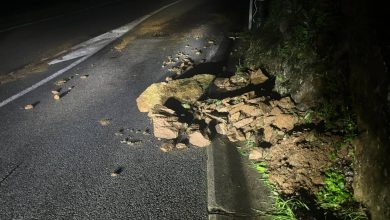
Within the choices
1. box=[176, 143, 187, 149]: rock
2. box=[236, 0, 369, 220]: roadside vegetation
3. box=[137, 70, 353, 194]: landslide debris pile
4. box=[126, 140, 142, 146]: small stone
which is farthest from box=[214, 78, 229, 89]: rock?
box=[126, 140, 142, 146]: small stone

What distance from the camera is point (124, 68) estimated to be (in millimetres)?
7551

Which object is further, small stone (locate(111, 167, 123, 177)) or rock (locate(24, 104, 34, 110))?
rock (locate(24, 104, 34, 110))

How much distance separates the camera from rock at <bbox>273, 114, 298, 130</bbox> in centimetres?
406

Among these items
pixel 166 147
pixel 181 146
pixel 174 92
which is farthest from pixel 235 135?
pixel 174 92

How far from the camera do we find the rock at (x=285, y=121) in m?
4.06

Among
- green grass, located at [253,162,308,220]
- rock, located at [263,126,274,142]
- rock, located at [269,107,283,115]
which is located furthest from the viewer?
rock, located at [269,107,283,115]

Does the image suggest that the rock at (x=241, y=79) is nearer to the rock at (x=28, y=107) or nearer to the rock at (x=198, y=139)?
the rock at (x=198, y=139)

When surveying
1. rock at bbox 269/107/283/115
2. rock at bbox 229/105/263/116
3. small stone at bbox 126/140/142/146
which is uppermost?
rock at bbox 269/107/283/115

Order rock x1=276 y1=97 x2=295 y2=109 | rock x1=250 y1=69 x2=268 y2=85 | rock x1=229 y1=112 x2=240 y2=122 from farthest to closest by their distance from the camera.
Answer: rock x1=250 y1=69 x2=268 y2=85 → rock x1=229 y1=112 x2=240 y2=122 → rock x1=276 y1=97 x2=295 y2=109

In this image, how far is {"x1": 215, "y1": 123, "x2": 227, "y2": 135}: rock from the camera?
4.61 meters

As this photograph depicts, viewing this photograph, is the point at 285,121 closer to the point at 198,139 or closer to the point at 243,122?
the point at 243,122

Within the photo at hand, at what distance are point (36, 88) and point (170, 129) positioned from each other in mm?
3671

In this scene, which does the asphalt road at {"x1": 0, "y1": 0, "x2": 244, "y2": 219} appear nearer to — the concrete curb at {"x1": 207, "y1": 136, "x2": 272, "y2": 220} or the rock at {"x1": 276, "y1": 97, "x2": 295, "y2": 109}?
the concrete curb at {"x1": 207, "y1": 136, "x2": 272, "y2": 220}

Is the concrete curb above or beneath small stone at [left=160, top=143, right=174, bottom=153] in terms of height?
beneath
